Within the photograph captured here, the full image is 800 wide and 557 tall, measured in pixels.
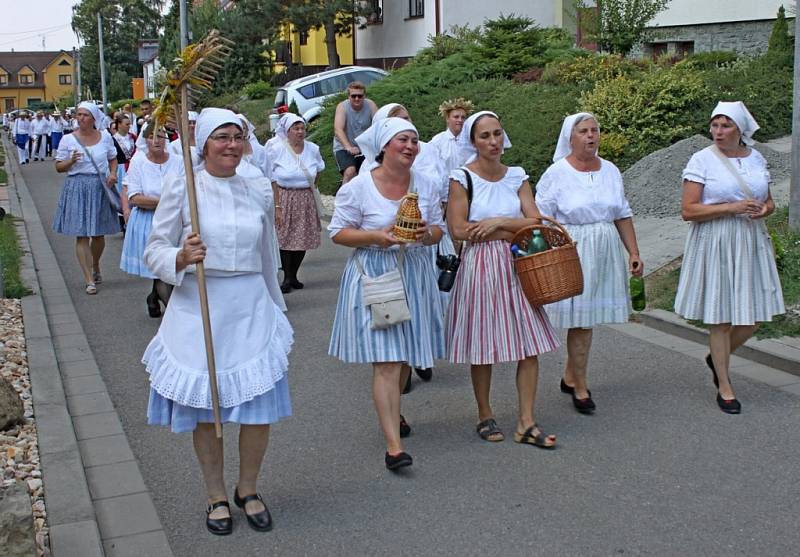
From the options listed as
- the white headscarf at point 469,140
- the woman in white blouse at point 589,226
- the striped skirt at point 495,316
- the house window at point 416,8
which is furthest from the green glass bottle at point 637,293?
the house window at point 416,8

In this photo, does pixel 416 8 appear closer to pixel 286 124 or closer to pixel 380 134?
pixel 286 124

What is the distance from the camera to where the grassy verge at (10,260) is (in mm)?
10952

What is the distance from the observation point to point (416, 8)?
→ 33688mm

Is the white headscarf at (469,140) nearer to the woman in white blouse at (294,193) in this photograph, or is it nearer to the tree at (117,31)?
the woman in white blouse at (294,193)

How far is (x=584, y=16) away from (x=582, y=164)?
1749 cm

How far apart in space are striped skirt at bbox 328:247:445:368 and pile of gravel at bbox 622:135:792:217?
7560 mm

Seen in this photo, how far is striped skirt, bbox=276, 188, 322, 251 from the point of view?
11.4 meters

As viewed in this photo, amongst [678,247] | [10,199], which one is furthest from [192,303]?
[10,199]

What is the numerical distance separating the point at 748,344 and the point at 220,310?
4651mm

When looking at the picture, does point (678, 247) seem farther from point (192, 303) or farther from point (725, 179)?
point (192, 303)

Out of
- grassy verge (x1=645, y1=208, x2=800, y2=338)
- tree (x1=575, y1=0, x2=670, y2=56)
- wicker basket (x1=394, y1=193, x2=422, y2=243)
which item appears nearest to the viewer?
wicker basket (x1=394, y1=193, x2=422, y2=243)

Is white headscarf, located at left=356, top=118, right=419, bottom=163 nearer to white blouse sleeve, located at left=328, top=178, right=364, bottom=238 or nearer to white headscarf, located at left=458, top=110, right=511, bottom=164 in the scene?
white blouse sleeve, located at left=328, top=178, right=364, bottom=238

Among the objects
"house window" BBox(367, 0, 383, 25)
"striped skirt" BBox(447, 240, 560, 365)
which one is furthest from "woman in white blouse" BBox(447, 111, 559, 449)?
"house window" BBox(367, 0, 383, 25)

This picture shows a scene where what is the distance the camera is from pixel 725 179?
661cm
